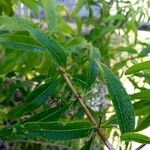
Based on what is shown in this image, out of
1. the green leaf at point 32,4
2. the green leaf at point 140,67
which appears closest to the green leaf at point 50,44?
the green leaf at point 140,67

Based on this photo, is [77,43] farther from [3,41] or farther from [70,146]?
[70,146]

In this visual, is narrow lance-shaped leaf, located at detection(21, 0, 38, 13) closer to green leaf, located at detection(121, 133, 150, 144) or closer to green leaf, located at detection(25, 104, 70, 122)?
green leaf, located at detection(25, 104, 70, 122)

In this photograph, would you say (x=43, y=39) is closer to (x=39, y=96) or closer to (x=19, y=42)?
(x=19, y=42)

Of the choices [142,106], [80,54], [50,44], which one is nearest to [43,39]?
[50,44]

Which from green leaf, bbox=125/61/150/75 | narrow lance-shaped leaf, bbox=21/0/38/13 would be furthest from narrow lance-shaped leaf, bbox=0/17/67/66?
narrow lance-shaped leaf, bbox=21/0/38/13

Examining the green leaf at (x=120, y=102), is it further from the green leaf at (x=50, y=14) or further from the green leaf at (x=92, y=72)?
the green leaf at (x=50, y=14)

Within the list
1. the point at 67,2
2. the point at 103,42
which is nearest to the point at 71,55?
the point at 103,42
